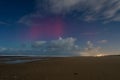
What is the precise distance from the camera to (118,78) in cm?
1304

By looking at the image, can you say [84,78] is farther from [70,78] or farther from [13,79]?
[13,79]

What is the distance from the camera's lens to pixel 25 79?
45.3 feet

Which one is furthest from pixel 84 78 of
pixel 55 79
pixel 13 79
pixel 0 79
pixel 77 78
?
pixel 0 79

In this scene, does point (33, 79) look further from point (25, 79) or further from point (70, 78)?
point (70, 78)

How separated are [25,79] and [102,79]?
6.95 meters

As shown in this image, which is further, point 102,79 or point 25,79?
point 25,79

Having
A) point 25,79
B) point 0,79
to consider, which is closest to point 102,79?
point 25,79

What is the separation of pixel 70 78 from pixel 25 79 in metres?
4.18

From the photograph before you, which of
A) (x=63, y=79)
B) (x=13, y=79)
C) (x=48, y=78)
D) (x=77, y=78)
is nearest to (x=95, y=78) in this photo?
(x=77, y=78)

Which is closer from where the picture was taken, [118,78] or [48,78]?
[118,78]

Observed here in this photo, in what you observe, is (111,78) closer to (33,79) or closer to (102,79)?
(102,79)

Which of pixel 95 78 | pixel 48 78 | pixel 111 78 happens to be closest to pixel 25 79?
pixel 48 78

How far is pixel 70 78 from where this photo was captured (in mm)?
13547

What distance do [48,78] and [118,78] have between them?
6.35m
